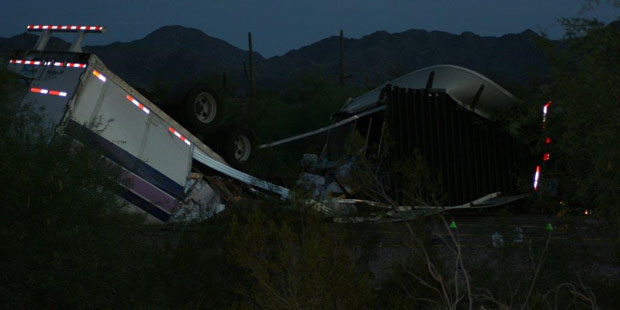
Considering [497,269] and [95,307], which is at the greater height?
[497,269]

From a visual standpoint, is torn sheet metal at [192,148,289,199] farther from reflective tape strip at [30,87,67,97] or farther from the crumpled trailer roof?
the crumpled trailer roof

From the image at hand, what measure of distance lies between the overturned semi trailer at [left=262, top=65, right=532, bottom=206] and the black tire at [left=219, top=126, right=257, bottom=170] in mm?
2378

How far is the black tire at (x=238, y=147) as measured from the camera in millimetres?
13523

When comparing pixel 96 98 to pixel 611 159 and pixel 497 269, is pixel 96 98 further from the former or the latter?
pixel 611 159

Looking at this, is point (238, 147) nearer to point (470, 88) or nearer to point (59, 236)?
point (470, 88)

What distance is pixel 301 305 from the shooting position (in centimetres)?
548

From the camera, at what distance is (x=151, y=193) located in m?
11.0

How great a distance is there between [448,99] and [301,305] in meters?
11.2

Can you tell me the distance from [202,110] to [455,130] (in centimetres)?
577

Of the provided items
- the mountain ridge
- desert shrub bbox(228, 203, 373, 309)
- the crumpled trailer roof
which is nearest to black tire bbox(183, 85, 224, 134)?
the crumpled trailer roof

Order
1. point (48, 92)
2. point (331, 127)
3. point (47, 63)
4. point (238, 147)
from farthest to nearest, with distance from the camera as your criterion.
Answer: point (331, 127)
point (238, 147)
point (47, 63)
point (48, 92)

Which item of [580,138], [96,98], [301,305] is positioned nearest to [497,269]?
[580,138]

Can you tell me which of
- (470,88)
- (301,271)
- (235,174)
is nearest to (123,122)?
(235,174)

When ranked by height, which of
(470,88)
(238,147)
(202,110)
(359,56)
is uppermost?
(359,56)
